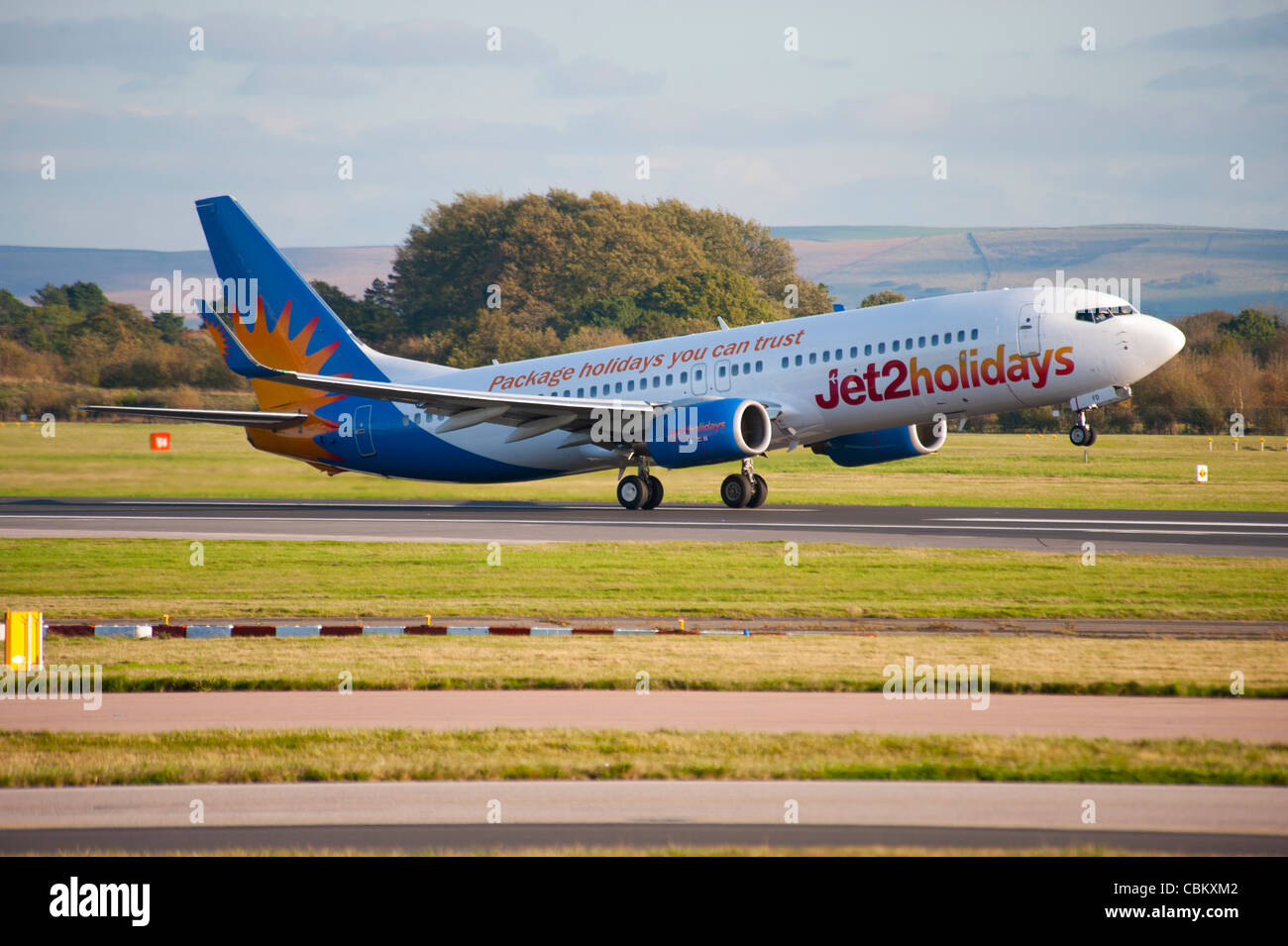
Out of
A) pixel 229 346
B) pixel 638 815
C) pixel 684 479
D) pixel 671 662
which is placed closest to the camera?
pixel 638 815

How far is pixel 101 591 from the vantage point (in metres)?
23.7

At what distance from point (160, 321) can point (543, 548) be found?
291ft

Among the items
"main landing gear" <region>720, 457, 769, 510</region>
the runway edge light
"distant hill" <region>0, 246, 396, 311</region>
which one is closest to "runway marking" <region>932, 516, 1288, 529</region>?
"main landing gear" <region>720, 457, 769, 510</region>

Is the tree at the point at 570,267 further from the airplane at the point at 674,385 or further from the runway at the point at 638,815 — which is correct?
the runway at the point at 638,815

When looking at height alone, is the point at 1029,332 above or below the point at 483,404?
above

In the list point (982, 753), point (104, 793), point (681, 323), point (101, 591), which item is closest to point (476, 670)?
point (104, 793)

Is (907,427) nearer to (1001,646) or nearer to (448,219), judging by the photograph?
(1001,646)

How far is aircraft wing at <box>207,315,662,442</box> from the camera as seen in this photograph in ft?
116

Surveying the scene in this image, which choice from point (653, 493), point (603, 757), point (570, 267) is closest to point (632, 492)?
point (653, 493)

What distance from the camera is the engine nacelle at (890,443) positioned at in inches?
1495

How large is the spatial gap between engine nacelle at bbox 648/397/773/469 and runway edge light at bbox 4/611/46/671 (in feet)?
69.3

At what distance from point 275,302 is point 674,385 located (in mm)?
13823

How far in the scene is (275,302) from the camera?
41719mm

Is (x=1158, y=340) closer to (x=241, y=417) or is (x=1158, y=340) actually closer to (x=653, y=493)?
(x=653, y=493)
